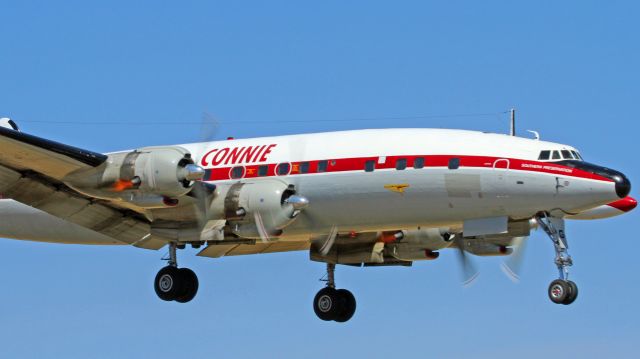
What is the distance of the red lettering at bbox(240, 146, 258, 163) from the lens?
35850 mm

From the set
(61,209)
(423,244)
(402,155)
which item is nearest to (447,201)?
(402,155)

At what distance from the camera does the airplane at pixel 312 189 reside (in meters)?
33.1

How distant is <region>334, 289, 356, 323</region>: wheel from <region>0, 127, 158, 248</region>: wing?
19.1ft

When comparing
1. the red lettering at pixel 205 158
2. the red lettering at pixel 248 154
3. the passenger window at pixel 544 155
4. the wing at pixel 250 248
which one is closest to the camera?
the passenger window at pixel 544 155

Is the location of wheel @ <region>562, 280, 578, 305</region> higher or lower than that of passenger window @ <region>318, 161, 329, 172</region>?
lower

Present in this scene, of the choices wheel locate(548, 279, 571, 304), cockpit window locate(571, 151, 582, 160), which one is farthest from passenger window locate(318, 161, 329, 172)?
wheel locate(548, 279, 571, 304)

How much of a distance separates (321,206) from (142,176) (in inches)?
187

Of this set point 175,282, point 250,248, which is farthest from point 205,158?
point 175,282

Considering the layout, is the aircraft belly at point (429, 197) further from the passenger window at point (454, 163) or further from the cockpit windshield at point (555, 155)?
the cockpit windshield at point (555, 155)

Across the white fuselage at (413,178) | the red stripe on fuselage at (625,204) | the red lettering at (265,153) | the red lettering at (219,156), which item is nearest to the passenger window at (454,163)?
the white fuselage at (413,178)

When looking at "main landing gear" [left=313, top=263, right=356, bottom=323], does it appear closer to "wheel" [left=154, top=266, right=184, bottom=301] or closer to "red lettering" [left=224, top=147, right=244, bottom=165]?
"wheel" [left=154, top=266, right=184, bottom=301]

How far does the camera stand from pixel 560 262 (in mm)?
32656

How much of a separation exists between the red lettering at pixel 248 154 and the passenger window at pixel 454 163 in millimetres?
5628

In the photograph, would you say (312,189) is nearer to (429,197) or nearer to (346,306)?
(429,197)
